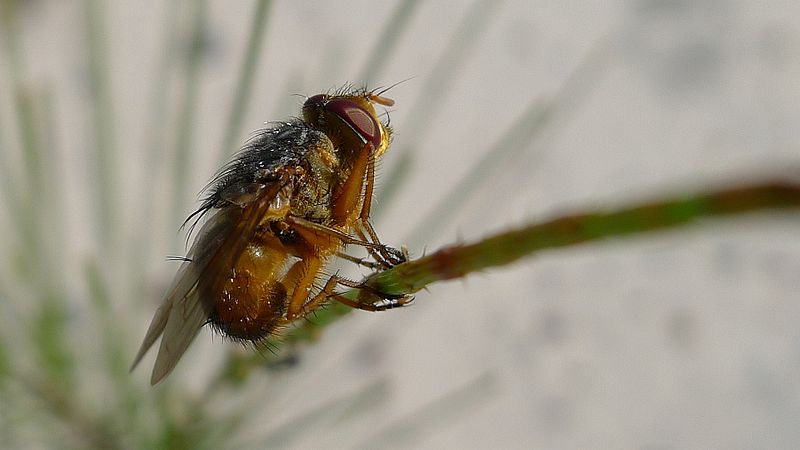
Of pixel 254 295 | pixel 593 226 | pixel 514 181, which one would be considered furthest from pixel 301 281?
pixel 514 181

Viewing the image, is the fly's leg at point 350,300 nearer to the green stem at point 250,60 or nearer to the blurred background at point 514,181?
the green stem at point 250,60

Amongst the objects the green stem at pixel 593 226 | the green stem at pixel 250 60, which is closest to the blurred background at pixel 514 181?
the green stem at pixel 250 60

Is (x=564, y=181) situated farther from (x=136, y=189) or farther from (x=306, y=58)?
(x=136, y=189)

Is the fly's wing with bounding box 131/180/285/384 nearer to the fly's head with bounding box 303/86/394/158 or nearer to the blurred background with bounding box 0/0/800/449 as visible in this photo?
the fly's head with bounding box 303/86/394/158

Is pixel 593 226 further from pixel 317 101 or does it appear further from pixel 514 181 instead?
pixel 514 181

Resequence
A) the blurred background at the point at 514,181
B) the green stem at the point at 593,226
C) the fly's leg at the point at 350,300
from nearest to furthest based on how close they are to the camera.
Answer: the green stem at the point at 593,226, the fly's leg at the point at 350,300, the blurred background at the point at 514,181

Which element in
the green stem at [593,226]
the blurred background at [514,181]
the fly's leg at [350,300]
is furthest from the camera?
the blurred background at [514,181]
